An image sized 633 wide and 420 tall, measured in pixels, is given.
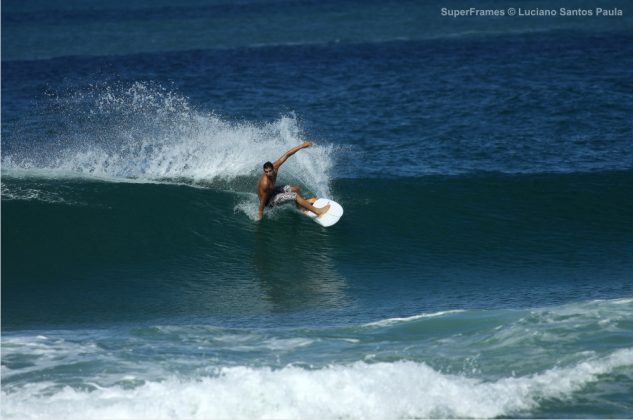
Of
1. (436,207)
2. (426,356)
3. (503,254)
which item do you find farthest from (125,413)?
(436,207)

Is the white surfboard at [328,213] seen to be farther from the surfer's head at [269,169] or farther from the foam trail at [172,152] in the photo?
the foam trail at [172,152]

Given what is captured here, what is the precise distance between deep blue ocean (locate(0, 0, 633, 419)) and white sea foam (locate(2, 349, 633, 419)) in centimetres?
2

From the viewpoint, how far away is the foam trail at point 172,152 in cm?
1700

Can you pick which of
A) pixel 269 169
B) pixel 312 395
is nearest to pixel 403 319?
pixel 312 395

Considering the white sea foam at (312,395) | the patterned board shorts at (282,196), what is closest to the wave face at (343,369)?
the white sea foam at (312,395)

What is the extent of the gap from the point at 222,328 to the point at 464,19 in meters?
30.9

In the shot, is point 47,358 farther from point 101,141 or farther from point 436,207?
point 101,141

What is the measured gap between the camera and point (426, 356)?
10453 mm

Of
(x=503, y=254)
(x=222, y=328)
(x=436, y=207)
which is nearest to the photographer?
(x=222, y=328)

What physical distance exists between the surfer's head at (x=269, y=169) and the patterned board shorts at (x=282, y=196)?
0.58 meters

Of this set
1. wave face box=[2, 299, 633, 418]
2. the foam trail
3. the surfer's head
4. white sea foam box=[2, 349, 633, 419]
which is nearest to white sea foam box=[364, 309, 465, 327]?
wave face box=[2, 299, 633, 418]

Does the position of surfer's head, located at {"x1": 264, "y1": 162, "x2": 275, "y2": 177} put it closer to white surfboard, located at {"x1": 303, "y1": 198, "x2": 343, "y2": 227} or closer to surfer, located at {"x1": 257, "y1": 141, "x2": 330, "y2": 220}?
surfer, located at {"x1": 257, "y1": 141, "x2": 330, "y2": 220}

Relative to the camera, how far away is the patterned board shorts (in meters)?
14.7

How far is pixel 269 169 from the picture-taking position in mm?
14141
